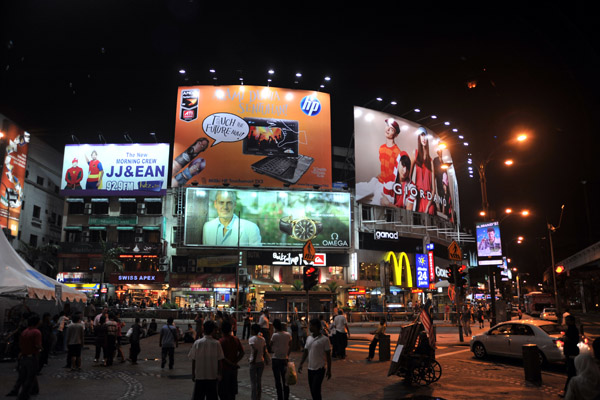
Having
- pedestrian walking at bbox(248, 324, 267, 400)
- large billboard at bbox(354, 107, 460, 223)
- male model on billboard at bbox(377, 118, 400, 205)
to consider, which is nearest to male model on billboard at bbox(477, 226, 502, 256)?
pedestrian walking at bbox(248, 324, 267, 400)

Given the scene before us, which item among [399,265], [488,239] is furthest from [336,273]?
[488,239]

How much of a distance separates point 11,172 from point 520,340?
54060mm

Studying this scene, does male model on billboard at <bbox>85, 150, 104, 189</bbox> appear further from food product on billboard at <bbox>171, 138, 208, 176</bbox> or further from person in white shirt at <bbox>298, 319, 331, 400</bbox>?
person in white shirt at <bbox>298, 319, 331, 400</bbox>

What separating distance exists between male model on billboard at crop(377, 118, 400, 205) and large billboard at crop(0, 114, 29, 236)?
42.4 m

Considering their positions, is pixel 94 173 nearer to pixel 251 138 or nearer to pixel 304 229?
pixel 251 138

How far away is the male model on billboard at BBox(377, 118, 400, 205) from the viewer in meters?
56.5

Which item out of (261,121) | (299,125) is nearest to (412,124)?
(299,125)

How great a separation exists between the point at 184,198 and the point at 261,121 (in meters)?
13.6

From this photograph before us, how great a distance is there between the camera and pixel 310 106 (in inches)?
2184

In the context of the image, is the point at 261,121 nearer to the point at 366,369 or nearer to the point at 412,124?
the point at 412,124

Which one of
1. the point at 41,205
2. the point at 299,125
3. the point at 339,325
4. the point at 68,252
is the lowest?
the point at 339,325

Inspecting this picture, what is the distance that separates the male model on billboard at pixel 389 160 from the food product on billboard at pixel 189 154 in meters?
21.7

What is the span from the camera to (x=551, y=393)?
34.1 feet

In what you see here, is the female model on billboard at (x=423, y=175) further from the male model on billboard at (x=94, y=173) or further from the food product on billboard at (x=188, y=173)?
the male model on billboard at (x=94, y=173)
